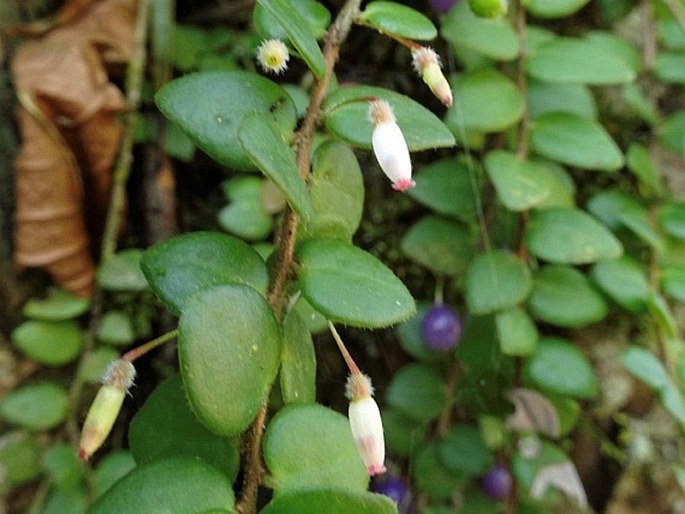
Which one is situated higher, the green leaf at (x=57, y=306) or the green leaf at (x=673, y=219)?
the green leaf at (x=673, y=219)

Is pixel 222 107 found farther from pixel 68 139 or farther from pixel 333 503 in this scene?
pixel 68 139

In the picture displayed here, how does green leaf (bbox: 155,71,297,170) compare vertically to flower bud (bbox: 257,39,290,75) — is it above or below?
below

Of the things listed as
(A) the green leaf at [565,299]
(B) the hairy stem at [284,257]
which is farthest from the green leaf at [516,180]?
(B) the hairy stem at [284,257]

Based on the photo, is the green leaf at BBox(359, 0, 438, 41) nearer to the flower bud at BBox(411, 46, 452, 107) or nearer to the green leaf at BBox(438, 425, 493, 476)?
the flower bud at BBox(411, 46, 452, 107)

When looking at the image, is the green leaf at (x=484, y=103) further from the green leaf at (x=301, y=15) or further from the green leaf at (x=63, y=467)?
the green leaf at (x=63, y=467)

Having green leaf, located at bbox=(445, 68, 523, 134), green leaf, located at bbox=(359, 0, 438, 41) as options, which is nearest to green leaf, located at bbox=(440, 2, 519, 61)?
green leaf, located at bbox=(445, 68, 523, 134)

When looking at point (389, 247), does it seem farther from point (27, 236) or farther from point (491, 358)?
point (27, 236)
